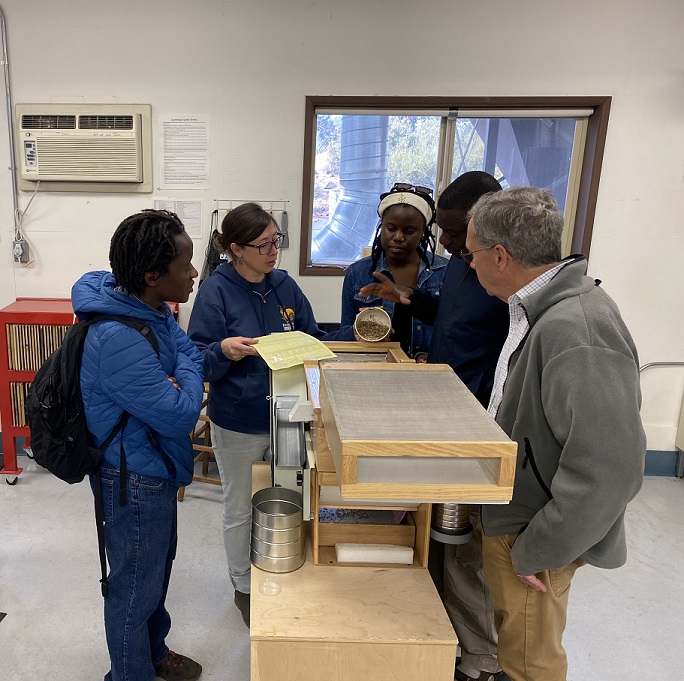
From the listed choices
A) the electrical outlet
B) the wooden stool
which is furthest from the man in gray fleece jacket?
the electrical outlet

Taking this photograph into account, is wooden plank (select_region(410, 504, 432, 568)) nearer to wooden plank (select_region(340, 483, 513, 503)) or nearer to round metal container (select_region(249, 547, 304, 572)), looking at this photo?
round metal container (select_region(249, 547, 304, 572))

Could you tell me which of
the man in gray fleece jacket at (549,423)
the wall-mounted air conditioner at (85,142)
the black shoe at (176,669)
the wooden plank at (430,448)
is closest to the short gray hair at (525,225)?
the man in gray fleece jacket at (549,423)

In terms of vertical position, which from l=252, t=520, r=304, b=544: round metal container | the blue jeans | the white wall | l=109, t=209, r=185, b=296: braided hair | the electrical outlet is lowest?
the blue jeans

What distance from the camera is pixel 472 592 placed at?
1662mm

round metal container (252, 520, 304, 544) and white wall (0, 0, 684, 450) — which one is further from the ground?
white wall (0, 0, 684, 450)

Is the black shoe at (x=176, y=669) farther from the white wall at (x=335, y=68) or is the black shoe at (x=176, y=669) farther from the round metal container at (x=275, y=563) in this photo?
the white wall at (x=335, y=68)

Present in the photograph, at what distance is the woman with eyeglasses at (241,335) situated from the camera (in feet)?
6.00

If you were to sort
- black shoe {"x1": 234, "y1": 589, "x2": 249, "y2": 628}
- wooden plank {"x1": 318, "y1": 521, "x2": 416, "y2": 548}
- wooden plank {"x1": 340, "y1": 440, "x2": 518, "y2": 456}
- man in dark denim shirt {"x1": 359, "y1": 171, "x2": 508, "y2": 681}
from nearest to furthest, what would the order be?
wooden plank {"x1": 340, "y1": 440, "x2": 518, "y2": 456} < wooden plank {"x1": 318, "y1": 521, "x2": 416, "y2": 548} < man in dark denim shirt {"x1": 359, "y1": 171, "x2": 508, "y2": 681} < black shoe {"x1": 234, "y1": 589, "x2": 249, "y2": 628}

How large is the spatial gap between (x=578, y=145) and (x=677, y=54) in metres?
0.63

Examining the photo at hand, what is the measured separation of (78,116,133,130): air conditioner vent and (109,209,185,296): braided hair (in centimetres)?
193

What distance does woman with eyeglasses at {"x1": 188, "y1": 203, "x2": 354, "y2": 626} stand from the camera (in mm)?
1829

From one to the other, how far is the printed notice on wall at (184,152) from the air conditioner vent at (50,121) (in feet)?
1.63

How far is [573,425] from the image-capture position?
1065mm

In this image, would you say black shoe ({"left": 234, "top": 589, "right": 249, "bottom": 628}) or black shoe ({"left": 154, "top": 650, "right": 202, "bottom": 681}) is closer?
black shoe ({"left": 154, "top": 650, "right": 202, "bottom": 681})
